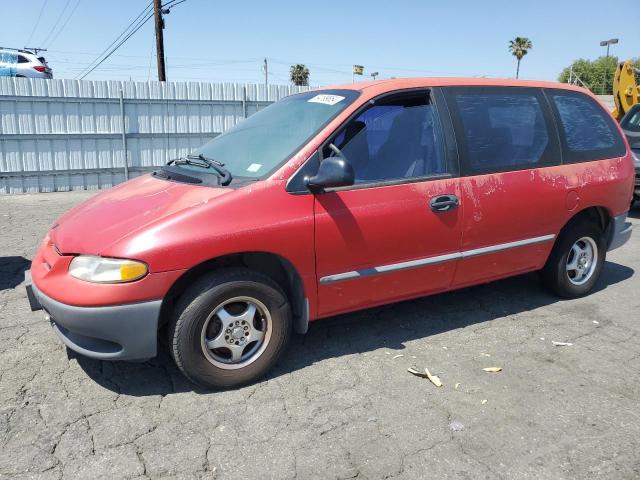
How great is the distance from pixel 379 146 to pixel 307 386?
5.38 ft

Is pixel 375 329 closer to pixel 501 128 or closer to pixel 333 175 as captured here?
pixel 333 175

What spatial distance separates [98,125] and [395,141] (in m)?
9.80

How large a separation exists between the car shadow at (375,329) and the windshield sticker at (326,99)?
5.59 ft

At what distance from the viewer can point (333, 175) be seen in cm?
308

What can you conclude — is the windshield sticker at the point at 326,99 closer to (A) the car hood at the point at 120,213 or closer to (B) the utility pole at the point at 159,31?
(A) the car hood at the point at 120,213

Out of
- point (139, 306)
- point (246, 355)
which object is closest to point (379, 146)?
point (246, 355)

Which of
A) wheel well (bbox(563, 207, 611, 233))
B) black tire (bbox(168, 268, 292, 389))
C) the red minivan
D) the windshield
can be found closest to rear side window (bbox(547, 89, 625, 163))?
the red minivan

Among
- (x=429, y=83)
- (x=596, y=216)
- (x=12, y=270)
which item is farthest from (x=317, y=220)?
(x=12, y=270)

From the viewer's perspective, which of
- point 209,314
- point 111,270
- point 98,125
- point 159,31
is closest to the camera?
point 111,270

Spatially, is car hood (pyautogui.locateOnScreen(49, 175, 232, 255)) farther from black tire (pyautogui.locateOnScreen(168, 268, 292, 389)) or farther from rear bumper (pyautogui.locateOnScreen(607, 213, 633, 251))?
rear bumper (pyautogui.locateOnScreen(607, 213, 633, 251))

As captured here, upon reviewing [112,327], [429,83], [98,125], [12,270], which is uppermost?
[98,125]

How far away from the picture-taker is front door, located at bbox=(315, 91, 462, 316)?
3305 mm

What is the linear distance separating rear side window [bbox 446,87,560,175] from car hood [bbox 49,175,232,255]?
1816mm

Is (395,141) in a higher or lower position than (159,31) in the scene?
lower
